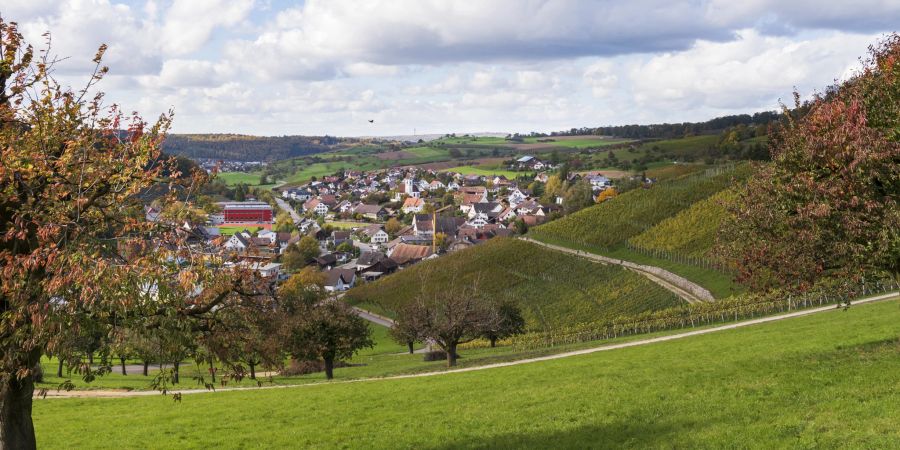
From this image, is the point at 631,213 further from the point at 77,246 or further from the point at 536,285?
the point at 77,246

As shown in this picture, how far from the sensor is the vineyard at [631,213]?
97312 mm

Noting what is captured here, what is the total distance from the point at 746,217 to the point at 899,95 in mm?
5708

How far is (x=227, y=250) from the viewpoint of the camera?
46.0 ft

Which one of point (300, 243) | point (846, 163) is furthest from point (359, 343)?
point (300, 243)

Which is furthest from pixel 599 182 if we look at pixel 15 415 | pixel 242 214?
pixel 15 415

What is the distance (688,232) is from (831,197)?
69566mm

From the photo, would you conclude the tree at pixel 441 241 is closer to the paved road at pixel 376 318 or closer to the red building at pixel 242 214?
the paved road at pixel 376 318

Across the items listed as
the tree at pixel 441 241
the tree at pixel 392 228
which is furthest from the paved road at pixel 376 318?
the tree at pixel 392 228

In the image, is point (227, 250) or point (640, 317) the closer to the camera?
point (227, 250)

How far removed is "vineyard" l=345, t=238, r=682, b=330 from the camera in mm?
76000

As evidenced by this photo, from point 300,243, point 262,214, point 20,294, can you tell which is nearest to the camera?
point 20,294

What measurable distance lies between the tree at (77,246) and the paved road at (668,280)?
61744mm

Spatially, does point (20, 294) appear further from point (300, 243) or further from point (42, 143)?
point (300, 243)

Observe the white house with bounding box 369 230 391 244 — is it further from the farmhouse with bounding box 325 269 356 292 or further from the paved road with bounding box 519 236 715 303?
the paved road with bounding box 519 236 715 303
